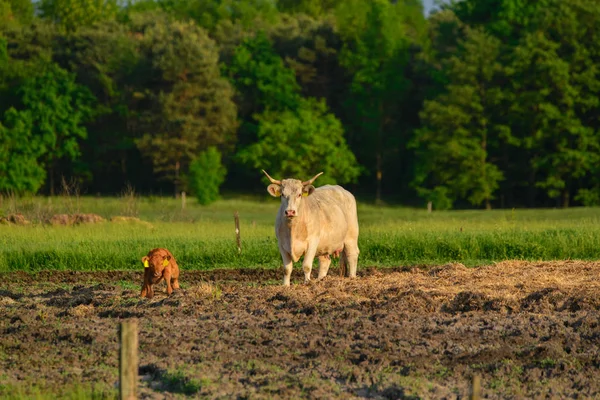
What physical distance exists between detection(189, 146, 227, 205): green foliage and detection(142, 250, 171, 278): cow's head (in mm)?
46573

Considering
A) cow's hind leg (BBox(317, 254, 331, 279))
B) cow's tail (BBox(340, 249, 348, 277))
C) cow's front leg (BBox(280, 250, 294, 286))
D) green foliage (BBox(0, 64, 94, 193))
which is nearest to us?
cow's front leg (BBox(280, 250, 294, 286))

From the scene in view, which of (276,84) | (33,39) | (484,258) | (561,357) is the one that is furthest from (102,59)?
(561,357)

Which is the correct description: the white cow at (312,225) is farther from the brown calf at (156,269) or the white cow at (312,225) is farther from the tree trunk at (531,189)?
the tree trunk at (531,189)

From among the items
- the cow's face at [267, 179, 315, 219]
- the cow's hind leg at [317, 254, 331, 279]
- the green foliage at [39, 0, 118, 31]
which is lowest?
the cow's hind leg at [317, 254, 331, 279]

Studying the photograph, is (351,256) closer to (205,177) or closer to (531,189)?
(205,177)

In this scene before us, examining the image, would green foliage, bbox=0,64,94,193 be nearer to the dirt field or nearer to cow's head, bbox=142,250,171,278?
the dirt field

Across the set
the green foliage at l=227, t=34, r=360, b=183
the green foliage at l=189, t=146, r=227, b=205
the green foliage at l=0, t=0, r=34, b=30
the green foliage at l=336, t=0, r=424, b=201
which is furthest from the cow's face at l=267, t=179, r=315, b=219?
the green foliage at l=0, t=0, r=34, b=30

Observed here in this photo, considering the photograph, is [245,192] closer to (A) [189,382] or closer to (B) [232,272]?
(B) [232,272]

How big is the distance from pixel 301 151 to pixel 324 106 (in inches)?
223

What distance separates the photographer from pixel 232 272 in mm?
22812

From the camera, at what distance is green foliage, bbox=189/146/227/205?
6381 cm

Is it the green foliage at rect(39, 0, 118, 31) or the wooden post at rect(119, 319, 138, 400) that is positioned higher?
the green foliage at rect(39, 0, 118, 31)

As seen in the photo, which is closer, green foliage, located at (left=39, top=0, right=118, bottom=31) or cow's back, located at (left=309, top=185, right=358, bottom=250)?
cow's back, located at (left=309, top=185, right=358, bottom=250)

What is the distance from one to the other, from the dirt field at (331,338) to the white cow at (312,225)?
0.71 metres
